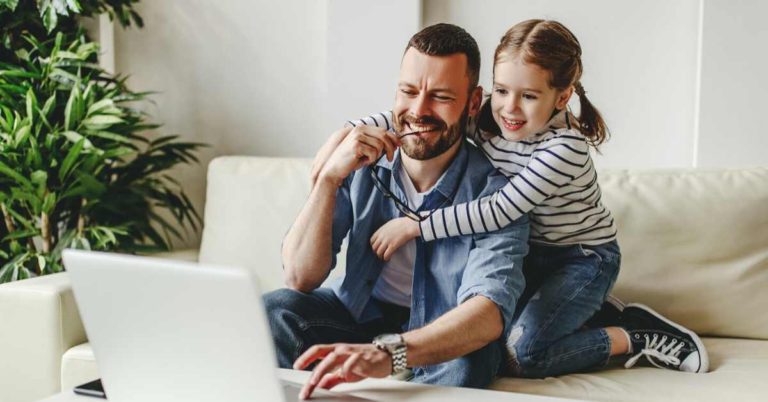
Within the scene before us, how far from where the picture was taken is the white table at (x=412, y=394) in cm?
117

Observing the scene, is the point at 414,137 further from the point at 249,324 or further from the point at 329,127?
the point at 329,127

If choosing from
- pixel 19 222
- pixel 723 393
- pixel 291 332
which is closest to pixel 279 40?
pixel 19 222

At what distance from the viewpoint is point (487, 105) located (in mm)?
1785

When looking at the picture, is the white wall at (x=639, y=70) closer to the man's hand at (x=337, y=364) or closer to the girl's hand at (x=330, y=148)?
the girl's hand at (x=330, y=148)

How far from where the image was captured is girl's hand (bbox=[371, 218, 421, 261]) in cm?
171

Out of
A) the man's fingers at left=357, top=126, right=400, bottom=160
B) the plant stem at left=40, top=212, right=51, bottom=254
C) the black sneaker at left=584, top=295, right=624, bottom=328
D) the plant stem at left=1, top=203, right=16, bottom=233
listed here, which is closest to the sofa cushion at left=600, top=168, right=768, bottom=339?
the black sneaker at left=584, top=295, right=624, bottom=328

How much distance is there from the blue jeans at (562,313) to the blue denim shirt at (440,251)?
7cm

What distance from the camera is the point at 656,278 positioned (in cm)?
201

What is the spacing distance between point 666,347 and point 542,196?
487 mm

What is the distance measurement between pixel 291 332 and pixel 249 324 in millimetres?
779

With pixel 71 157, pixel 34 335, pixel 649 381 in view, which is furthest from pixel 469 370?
pixel 71 157

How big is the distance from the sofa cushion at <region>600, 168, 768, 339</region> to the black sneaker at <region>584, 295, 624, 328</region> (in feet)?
0.43

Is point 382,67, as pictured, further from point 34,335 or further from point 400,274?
point 34,335

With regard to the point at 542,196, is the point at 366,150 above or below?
above
